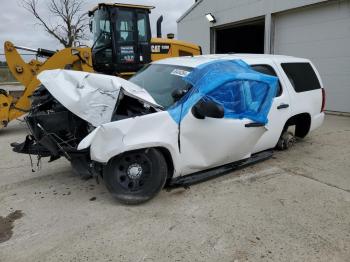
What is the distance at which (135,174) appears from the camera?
4254 millimetres

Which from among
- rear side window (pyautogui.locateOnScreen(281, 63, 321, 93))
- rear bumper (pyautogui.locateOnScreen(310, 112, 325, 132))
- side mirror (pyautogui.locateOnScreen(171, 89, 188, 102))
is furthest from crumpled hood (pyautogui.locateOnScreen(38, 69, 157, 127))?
rear bumper (pyautogui.locateOnScreen(310, 112, 325, 132))

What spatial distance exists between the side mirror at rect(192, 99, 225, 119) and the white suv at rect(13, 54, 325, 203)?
0.5 inches

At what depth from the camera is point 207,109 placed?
4.28 m

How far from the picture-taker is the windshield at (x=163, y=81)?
4.70 m

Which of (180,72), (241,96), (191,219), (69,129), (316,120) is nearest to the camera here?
(191,219)

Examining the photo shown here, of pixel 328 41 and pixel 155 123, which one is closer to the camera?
pixel 155 123

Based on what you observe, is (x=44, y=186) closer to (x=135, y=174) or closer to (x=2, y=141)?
(x=135, y=174)

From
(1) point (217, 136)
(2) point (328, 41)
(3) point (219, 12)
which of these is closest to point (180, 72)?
(1) point (217, 136)

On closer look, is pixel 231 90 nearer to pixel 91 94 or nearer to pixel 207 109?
pixel 207 109

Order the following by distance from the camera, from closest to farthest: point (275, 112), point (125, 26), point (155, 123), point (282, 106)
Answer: point (155, 123) < point (275, 112) < point (282, 106) < point (125, 26)

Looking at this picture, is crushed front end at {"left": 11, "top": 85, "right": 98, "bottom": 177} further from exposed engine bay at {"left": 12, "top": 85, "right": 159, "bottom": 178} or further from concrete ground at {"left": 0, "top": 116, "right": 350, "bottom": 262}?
concrete ground at {"left": 0, "top": 116, "right": 350, "bottom": 262}

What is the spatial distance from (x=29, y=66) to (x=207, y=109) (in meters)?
6.77

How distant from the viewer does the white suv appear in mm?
4092

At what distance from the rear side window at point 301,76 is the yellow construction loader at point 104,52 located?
4.42 m
